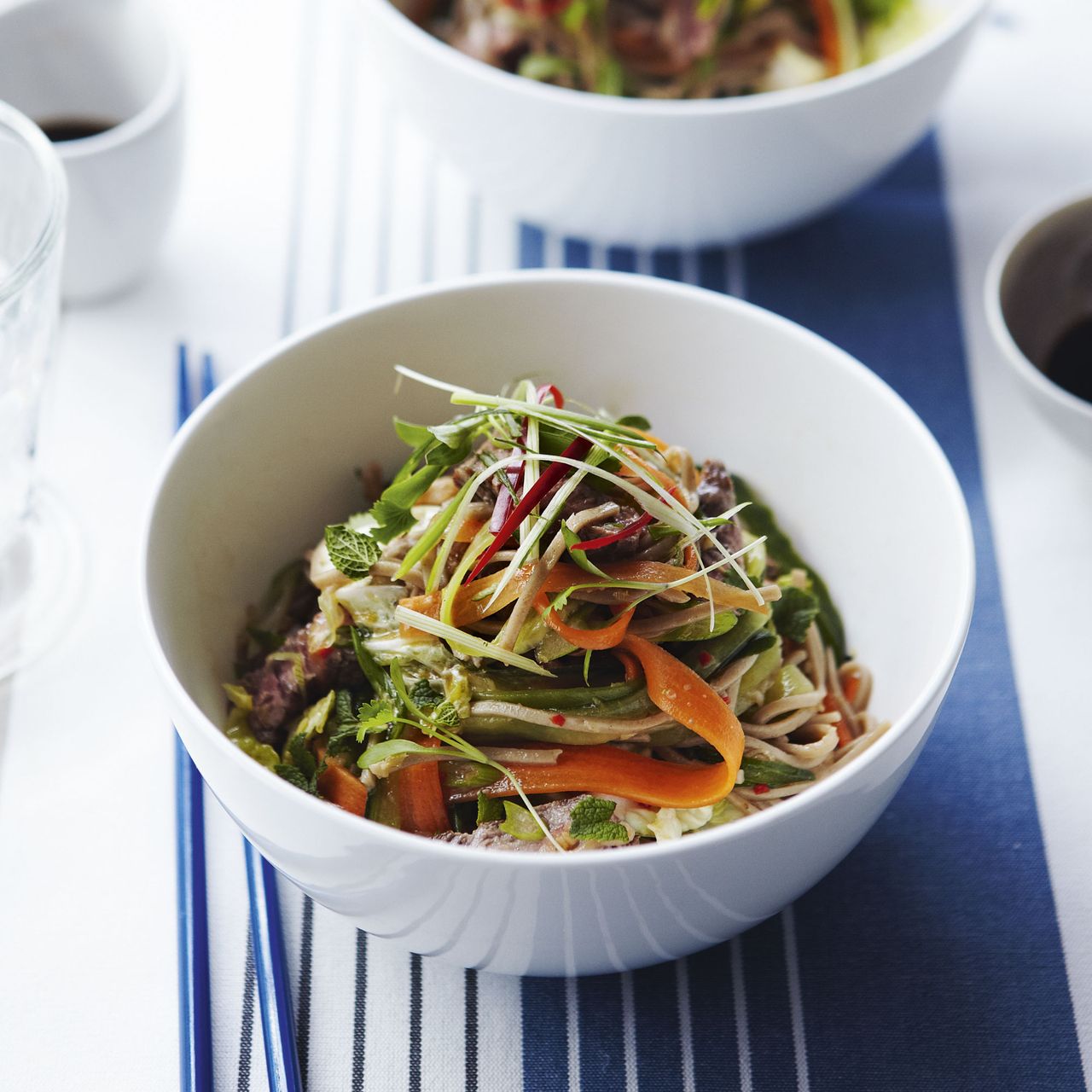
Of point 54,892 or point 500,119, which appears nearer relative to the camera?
point 54,892

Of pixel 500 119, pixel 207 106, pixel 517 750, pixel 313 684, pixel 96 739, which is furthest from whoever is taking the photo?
pixel 207 106

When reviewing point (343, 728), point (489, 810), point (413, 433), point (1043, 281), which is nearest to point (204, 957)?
point (343, 728)

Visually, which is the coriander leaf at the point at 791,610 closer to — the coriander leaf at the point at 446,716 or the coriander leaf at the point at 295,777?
the coriander leaf at the point at 446,716

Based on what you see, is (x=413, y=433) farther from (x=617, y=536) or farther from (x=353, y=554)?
(x=617, y=536)

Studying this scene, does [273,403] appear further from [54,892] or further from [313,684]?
[54,892]

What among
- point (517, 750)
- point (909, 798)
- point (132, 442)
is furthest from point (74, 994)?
point (909, 798)

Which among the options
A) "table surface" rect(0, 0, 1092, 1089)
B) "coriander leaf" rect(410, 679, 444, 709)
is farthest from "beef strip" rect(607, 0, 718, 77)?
"coriander leaf" rect(410, 679, 444, 709)

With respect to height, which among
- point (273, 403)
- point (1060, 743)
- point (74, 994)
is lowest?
point (74, 994)
